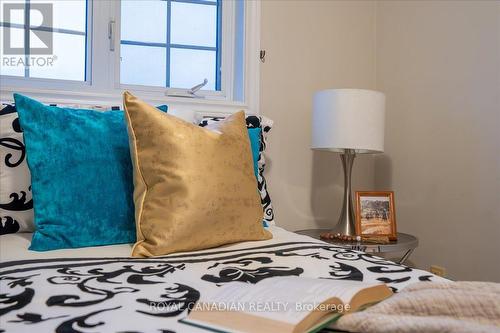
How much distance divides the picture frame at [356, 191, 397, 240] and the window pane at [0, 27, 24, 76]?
1.59m

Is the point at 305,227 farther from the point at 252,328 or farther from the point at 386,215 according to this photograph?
the point at 252,328

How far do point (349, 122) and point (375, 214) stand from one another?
0.42 meters

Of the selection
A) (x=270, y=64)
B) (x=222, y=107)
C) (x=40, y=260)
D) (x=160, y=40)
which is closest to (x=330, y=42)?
(x=270, y=64)

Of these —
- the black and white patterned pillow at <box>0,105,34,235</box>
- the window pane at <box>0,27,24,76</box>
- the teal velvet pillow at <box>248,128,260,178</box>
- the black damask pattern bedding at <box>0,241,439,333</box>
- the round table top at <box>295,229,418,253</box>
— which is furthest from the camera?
the window pane at <box>0,27,24,76</box>

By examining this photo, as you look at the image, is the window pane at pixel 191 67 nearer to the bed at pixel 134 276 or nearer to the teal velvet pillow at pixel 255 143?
the teal velvet pillow at pixel 255 143

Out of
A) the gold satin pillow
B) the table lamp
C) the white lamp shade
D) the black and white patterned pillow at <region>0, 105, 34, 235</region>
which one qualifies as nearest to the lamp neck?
the table lamp

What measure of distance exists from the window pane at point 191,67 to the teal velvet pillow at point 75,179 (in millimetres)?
993

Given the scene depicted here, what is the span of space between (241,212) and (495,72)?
50.3 inches

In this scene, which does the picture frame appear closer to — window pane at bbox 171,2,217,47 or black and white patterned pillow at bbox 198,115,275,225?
black and white patterned pillow at bbox 198,115,275,225

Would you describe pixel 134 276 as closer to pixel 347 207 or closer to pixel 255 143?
pixel 255 143

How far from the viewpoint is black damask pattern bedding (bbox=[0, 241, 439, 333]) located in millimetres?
620

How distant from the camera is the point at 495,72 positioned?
1787 mm

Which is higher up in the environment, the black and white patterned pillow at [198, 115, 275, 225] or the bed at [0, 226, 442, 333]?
the black and white patterned pillow at [198, 115, 275, 225]

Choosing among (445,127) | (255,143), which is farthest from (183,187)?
(445,127)
